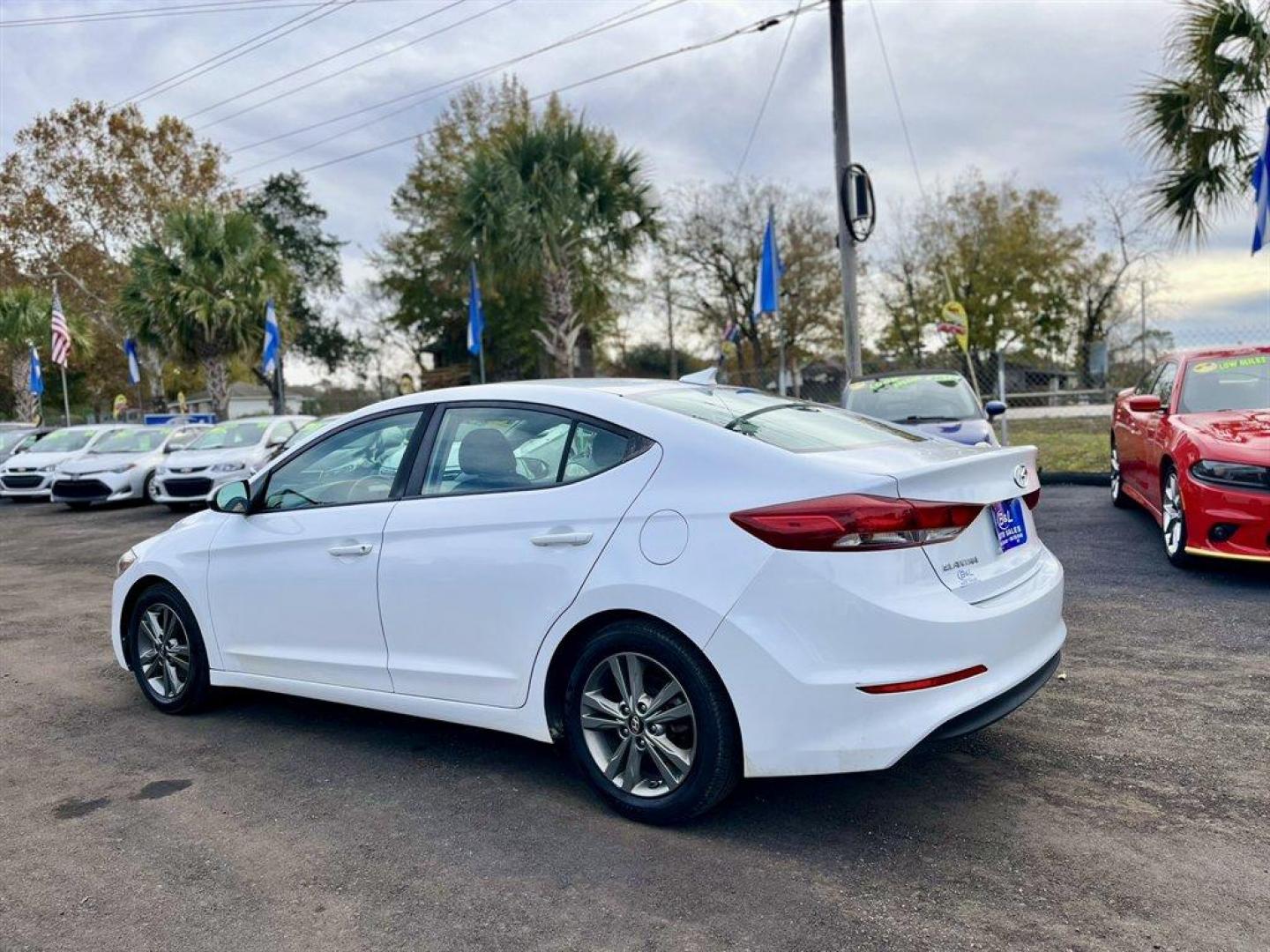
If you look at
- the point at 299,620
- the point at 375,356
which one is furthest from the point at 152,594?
the point at 375,356

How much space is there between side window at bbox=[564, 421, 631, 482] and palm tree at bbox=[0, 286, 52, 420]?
3973 centimetres

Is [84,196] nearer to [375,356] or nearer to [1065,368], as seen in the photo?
[375,356]

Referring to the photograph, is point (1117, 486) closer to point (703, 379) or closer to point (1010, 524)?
point (703, 379)

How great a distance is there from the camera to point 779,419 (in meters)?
3.85

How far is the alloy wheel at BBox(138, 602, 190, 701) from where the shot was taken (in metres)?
4.89

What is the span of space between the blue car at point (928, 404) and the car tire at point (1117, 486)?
119 centimetres

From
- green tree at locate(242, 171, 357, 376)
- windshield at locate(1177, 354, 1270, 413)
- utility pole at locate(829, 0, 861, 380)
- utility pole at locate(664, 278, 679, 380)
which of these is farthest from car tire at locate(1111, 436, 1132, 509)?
green tree at locate(242, 171, 357, 376)

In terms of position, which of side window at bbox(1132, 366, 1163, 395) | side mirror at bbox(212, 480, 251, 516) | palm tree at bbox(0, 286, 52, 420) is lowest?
side mirror at bbox(212, 480, 251, 516)

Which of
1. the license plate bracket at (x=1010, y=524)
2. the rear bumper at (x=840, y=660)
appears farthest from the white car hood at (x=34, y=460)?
the license plate bracket at (x=1010, y=524)

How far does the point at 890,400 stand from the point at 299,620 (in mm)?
7432

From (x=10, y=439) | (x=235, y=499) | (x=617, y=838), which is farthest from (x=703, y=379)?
(x=10, y=439)

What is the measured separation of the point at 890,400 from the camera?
10328 millimetres

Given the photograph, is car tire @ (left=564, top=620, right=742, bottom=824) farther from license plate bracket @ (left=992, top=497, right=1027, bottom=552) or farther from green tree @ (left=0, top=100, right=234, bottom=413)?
green tree @ (left=0, top=100, right=234, bottom=413)

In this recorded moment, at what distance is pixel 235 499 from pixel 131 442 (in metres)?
15.9
